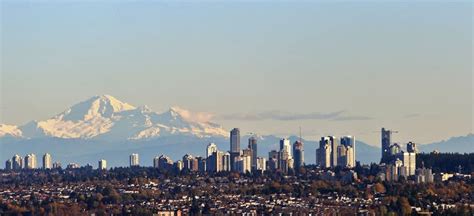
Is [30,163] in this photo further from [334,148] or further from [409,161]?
[409,161]

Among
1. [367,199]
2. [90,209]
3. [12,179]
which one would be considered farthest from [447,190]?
[12,179]

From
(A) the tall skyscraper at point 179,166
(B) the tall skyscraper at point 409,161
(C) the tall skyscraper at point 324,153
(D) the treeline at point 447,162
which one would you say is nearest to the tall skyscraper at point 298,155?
(C) the tall skyscraper at point 324,153

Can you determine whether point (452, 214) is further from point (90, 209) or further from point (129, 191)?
point (129, 191)

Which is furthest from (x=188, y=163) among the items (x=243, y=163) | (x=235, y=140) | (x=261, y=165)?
(x=235, y=140)

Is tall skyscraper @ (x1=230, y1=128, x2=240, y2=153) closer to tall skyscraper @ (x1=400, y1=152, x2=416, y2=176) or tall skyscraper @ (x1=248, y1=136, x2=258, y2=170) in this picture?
tall skyscraper @ (x1=248, y1=136, x2=258, y2=170)

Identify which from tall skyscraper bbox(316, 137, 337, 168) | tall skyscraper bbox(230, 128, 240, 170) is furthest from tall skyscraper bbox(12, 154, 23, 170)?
tall skyscraper bbox(316, 137, 337, 168)

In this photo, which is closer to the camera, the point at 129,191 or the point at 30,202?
the point at 30,202
